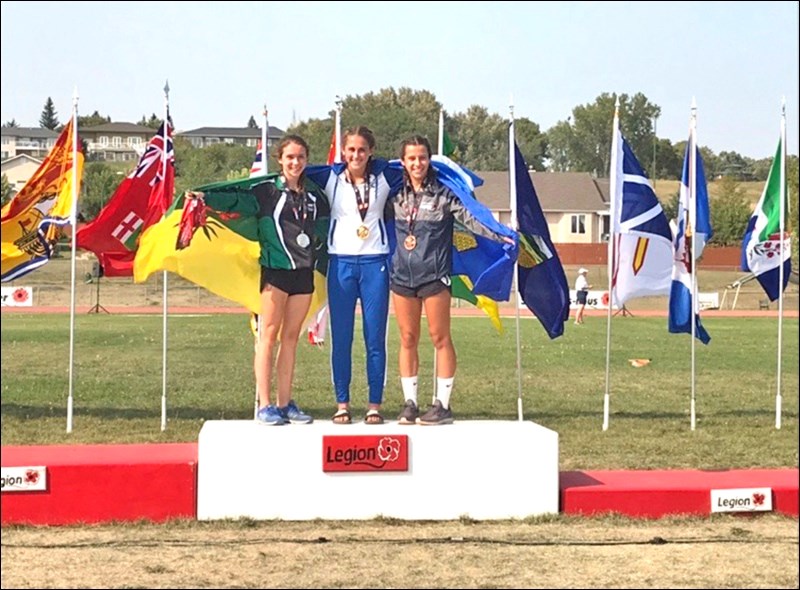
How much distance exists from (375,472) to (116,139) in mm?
11686

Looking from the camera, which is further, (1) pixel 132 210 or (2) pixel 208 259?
(1) pixel 132 210

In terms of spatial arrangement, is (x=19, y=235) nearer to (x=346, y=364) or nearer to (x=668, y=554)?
(x=346, y=364)

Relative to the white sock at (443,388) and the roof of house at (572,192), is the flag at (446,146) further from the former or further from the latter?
the roof of house at (572,192)

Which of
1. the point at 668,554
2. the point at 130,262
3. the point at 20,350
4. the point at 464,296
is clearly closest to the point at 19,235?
the point at 130,262

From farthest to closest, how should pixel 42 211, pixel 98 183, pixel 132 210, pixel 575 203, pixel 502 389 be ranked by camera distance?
pixel 575 203
pixel 98 183
pixel 502 389
pixel 132 210
pixel 42 211

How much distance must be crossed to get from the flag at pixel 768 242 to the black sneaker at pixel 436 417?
5094mm

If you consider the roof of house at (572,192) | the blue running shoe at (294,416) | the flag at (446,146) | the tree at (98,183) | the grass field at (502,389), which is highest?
the roof of house at (572,192)

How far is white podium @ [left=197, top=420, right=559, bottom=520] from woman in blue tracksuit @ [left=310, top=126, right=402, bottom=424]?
338mm

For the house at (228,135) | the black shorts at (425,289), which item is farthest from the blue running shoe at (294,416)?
the house at (228,135)

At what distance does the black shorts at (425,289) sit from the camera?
7.18 meters

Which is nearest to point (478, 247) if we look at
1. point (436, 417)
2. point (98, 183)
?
point (436, 417)

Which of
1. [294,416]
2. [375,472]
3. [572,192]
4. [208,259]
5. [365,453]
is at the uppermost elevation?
[572,192]

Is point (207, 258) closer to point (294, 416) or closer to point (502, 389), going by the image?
point (294, 416)

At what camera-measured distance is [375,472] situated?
6.95 m
